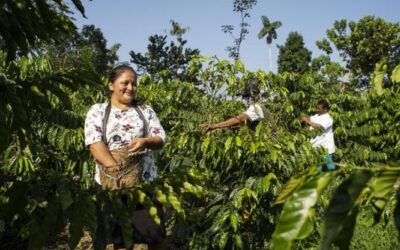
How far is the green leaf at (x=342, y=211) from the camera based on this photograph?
2.18ft

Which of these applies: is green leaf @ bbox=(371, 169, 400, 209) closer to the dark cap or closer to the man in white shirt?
the dark cap

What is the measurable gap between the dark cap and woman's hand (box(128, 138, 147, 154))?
198cm

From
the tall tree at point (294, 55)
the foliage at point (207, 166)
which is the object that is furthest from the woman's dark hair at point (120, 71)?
the tall tree at point (294, 55)

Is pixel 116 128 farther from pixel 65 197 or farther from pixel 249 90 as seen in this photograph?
pixel 249 90

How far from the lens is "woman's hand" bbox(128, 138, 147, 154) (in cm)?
252

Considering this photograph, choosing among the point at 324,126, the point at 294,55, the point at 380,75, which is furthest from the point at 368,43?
the point at 380,75

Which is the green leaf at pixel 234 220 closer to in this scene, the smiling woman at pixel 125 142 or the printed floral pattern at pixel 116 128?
the smiling woman at pixel 125 142

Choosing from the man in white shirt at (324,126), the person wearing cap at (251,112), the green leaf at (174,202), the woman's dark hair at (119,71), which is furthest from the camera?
the man in white shirt at (324,126)

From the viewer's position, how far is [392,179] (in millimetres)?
706

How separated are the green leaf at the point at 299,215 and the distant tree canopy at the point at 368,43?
23200mm

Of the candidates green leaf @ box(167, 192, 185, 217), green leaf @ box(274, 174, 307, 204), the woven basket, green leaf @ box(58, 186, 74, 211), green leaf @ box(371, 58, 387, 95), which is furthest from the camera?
the woven basket

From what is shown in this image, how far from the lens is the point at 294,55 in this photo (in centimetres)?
3625

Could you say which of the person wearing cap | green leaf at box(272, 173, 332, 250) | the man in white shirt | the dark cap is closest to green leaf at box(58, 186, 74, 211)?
green leaf at box(272, 173, 332, 250)

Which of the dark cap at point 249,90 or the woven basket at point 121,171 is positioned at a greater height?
the dark cap at point 249,90
